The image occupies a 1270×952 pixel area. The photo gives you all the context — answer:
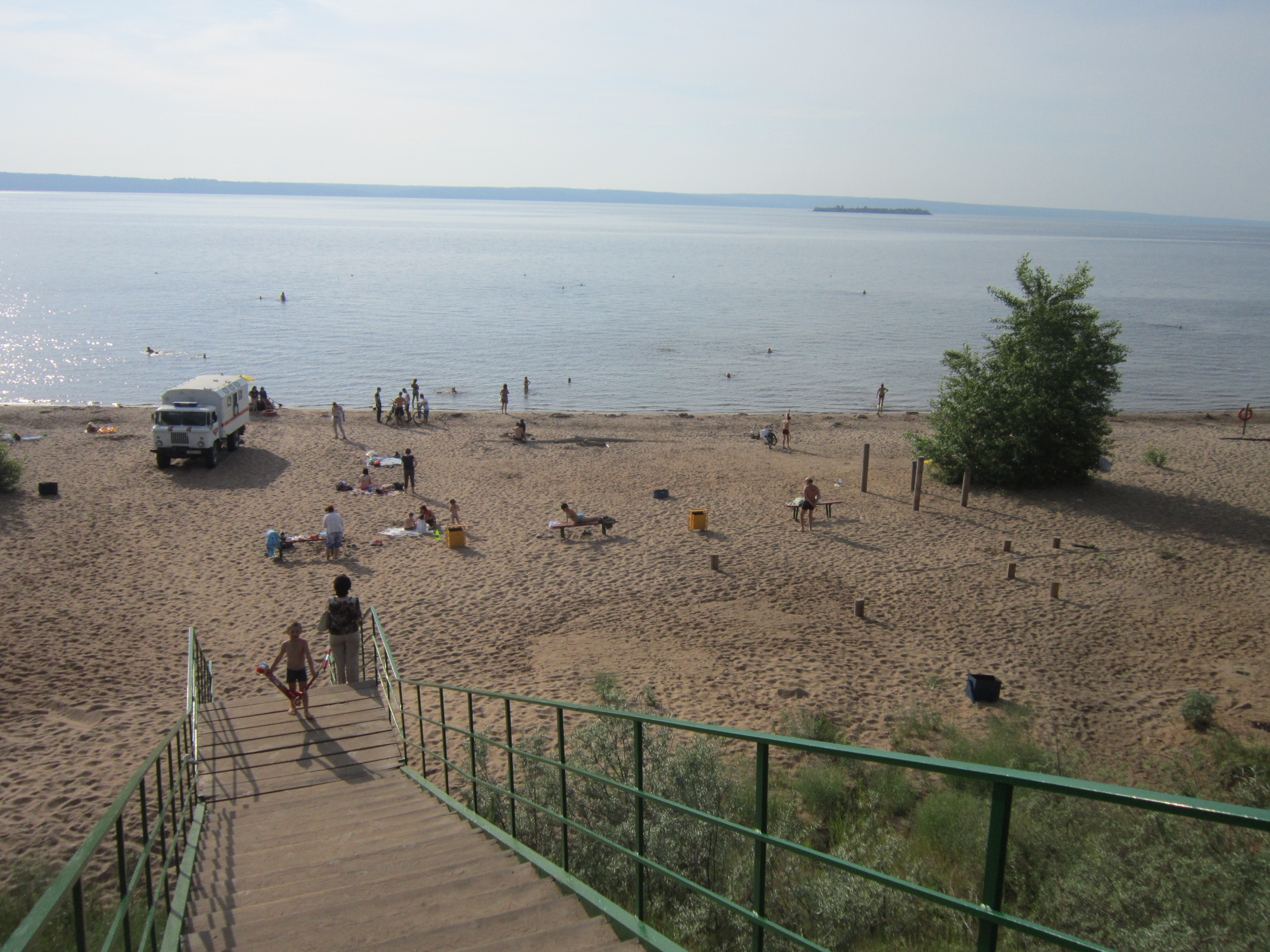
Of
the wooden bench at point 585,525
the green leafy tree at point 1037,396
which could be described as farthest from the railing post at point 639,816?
the green leafy tree at point 1037,396

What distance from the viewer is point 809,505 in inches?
773

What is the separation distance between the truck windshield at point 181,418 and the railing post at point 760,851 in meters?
24.4

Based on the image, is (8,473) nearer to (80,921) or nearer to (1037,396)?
(80,921)

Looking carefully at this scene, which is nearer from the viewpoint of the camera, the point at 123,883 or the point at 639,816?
the point at 123,883

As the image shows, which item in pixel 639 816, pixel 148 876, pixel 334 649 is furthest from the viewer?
pixel 334 649

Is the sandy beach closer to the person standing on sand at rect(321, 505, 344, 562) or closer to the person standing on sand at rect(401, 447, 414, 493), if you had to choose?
the person standing on sand at rect(401, 447, 414, 493)

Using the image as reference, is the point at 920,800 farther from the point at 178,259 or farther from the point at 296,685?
the point at 178,259

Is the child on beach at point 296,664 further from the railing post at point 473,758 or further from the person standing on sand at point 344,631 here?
the railing post at point 473,758

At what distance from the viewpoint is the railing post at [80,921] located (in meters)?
2.42

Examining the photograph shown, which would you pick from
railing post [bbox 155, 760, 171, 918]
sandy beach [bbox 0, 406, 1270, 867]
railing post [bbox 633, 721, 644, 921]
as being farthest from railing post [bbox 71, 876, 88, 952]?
sandy beach [bbox 0, 406, 1270, 867]

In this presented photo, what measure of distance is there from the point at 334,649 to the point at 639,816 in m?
7.07

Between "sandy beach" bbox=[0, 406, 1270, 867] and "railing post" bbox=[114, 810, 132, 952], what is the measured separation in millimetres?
5936

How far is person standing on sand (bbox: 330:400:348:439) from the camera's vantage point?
28.8 metres

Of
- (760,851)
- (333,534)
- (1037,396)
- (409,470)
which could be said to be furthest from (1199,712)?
(409,470)
